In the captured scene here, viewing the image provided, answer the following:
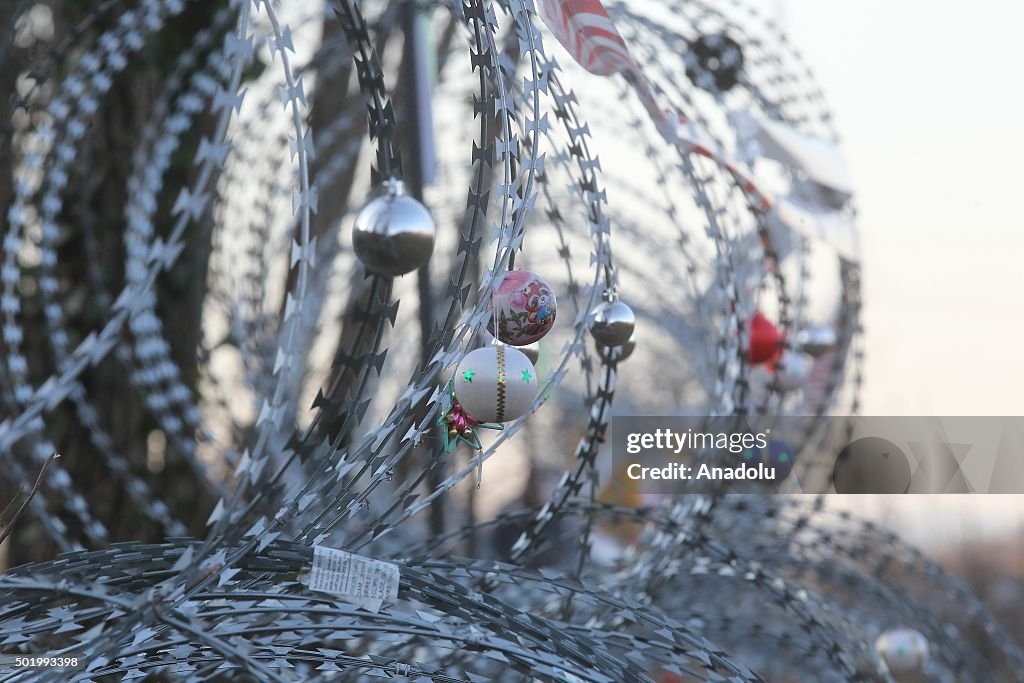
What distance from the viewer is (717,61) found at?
18.1 ft

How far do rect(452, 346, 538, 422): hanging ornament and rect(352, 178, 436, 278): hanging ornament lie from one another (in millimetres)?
416

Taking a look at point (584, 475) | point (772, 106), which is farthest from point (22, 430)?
point (772, 106)

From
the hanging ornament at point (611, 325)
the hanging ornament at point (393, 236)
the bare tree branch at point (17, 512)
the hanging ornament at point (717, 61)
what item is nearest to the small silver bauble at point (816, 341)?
the hanging ornament at point (717, 61)

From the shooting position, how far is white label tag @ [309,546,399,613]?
7.48ft

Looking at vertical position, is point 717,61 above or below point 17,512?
above

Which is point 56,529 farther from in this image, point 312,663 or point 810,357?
point 810,357

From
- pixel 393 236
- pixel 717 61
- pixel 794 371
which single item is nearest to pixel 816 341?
pixel 794 371

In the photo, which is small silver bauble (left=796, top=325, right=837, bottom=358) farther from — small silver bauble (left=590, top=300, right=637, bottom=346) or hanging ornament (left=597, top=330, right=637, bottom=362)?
small silver bauble (left=590, top=300, right=637, bottom=346)

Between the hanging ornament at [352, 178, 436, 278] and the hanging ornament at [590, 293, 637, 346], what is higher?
the hanging ornament at [352, 178, 436, 278]

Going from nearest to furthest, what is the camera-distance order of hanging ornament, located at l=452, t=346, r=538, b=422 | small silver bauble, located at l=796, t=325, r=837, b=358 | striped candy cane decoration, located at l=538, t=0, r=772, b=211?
1. hanging ornament, located at l=452, t=346, r=538, b=422
2. striped candy cane decoration, located at l=538, t=0, r=772, b=211
3. small silver bauble, located at l=796, t=325, r=837, b=358

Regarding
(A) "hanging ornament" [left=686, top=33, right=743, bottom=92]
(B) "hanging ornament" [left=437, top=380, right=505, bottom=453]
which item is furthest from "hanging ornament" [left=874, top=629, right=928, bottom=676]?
(B) "hanging ornament" [left=437, top=380, right=505, bottom=453]

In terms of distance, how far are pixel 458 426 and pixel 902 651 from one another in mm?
3361

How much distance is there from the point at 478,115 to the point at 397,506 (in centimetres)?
88

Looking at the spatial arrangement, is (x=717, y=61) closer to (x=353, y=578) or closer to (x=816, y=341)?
(x=816, y=341)
